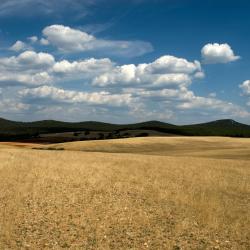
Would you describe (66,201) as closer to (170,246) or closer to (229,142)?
(170,246)

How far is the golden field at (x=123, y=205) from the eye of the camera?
18344 millimetres

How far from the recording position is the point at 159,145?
7662 cm

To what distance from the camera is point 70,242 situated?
1795 cm

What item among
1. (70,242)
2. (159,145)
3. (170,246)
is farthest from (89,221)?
(159,145)

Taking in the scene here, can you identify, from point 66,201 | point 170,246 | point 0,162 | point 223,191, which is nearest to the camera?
point 170,246

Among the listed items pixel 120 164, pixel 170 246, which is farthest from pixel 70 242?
pixel 120 164

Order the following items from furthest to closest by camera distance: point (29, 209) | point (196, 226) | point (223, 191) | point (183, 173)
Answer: point (183, 173)
point (223, 191)
point (29, 209)
point (196, 226)

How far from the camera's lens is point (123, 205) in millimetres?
23438

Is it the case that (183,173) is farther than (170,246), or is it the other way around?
(183,173)

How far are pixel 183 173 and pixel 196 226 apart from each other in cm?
1272

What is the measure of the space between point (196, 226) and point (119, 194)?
6709mm

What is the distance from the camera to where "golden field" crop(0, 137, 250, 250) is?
18.3m

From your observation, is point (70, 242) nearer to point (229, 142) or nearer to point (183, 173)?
point (183, 173)

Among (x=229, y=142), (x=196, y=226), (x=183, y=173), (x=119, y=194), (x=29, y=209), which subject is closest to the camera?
(x=196, y=226)
